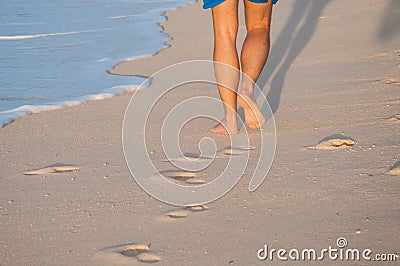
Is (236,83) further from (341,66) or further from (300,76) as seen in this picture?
(341,66)

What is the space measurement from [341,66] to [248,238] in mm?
2825

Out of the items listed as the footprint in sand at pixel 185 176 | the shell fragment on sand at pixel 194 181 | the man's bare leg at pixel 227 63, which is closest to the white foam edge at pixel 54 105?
the man's bare leg at pixel 227 63

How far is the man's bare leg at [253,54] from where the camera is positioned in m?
3.58

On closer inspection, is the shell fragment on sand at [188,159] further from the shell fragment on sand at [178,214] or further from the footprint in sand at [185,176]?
the shell fragment on sand at [178,214]

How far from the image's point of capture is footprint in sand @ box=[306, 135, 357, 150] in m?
3.21

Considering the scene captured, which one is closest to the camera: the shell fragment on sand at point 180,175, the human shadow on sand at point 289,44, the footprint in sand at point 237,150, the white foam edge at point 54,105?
the shell fragment on sand at point 180,175

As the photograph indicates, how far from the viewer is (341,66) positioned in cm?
488

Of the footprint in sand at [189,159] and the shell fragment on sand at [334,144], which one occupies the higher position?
the footprint in sand at [189,159]

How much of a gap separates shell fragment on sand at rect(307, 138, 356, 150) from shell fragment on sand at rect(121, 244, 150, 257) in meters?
1.21

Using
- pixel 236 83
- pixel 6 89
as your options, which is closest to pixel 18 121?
pixel 6 89

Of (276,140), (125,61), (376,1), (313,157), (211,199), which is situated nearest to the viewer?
(211,199)

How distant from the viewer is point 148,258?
2258mm

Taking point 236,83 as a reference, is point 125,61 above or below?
below

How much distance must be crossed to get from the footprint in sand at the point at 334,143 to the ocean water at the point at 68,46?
1.81m
